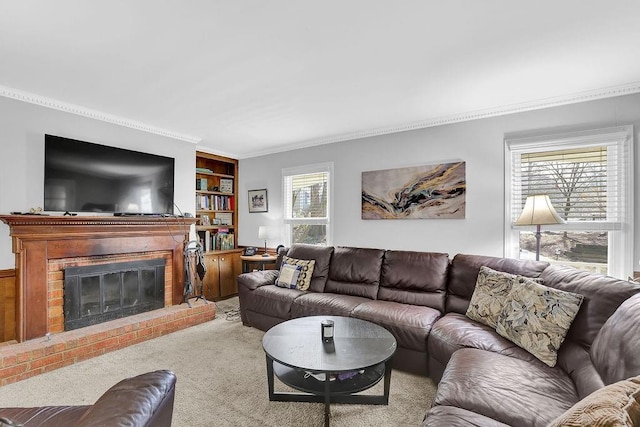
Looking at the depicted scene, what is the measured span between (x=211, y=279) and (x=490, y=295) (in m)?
3.84

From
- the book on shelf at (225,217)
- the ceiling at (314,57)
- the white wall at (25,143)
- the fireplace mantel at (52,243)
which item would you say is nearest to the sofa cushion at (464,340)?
the ceiling at (314,57)

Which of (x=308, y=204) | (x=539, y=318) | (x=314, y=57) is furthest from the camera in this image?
(x=308, y=204)

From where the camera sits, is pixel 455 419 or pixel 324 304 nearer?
pixel 455 419

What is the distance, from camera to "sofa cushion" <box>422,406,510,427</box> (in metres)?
1.29

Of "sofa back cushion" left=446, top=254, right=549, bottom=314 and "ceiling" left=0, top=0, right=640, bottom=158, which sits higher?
"ceiling" left=0, top=0, right=640, bottom=158

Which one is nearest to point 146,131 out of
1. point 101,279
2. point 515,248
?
point 101,279

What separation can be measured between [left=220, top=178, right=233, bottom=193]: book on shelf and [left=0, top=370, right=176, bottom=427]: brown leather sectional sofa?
436 cm

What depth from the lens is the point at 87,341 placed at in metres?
2.93

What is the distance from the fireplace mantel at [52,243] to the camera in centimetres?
278

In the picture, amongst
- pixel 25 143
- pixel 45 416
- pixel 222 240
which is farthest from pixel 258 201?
pixel 45 416

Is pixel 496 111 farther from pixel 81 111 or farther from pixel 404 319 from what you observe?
pixel 81 111

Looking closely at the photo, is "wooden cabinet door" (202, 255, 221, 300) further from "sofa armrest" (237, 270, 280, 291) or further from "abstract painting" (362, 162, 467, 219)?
"abstract painting" (362, 162, 467, 219)

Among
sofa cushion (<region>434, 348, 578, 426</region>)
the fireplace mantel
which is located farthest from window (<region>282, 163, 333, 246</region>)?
sofa cushion (<region>434, 348, 578, 426</region>)

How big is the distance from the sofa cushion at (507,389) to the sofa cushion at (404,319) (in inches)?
24.3
